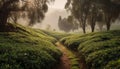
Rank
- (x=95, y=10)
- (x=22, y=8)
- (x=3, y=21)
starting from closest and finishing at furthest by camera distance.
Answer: (x=3, y=21)
(x=22, y=8)
(x=95, y=10)

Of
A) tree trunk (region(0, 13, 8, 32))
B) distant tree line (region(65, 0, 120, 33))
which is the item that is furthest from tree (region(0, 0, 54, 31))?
distant tree line (region(65, 0, 120, 33))

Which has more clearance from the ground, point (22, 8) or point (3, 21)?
point (22, 8)

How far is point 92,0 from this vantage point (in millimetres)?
49906

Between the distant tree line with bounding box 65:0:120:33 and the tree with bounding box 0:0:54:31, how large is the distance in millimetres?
15286

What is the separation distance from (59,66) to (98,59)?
569 cm

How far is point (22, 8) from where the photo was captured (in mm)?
35625

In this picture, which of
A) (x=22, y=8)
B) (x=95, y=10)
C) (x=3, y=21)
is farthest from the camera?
(x=95, y=10)

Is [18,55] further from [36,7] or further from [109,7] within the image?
[109,7]

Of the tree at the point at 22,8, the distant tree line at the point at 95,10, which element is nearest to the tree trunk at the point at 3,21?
the tree at the point at 22,8

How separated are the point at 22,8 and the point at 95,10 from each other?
86.2 feet

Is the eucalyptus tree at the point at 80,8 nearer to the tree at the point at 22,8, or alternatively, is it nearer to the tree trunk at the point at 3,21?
the tree at the point at 22,8

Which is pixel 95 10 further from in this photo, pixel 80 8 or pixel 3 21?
pixel 3 21

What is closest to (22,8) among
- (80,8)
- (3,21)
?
(3,21)

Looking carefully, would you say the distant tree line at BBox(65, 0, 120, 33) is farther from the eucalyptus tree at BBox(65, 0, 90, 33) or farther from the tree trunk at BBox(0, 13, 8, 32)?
the tree trunk at BBox(0, 13, 8, 32)
